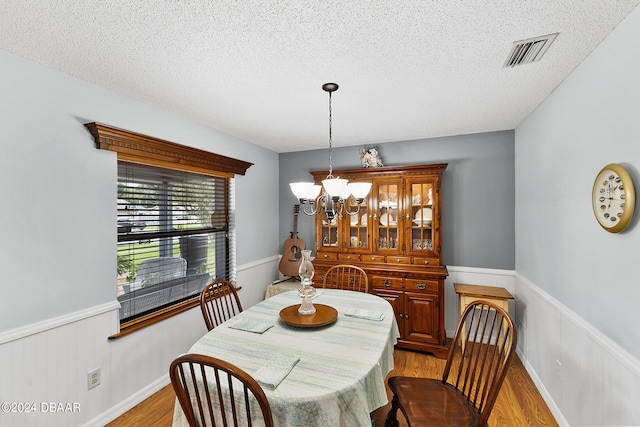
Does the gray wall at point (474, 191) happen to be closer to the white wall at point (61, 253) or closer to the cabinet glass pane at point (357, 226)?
the cabinet glass pane at point (357, 226)

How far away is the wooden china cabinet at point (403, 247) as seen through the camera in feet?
10.3

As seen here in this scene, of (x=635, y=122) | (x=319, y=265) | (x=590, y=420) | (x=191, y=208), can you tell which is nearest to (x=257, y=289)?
(x=319, y=265)

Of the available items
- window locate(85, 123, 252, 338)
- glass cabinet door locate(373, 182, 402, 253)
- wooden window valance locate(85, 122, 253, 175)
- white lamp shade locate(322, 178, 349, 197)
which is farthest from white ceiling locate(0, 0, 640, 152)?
glass cabinet door locate(373, 182, 402, 253)

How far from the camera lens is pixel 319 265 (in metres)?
3.62

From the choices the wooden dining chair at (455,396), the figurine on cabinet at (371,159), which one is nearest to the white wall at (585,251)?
the wooden dining chair at (455,396)

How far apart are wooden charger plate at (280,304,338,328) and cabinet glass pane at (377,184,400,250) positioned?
1502 mm

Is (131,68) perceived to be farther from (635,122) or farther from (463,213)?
(463,213)

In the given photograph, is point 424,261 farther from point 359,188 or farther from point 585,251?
point 359,188

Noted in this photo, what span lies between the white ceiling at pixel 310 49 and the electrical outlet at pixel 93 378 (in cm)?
207

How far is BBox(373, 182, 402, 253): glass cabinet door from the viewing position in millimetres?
3426

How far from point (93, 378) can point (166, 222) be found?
50.7 inches

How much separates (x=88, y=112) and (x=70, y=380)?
1.84 meters

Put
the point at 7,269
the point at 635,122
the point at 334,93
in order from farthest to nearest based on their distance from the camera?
the point at 334,93 < the point at 7,269 < the point at 635,122

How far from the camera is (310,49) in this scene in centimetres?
164
